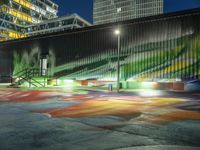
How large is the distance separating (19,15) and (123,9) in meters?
71.1

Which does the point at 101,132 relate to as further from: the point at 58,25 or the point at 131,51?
the point at 58,25

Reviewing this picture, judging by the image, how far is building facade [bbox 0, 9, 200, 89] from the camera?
1998 cm

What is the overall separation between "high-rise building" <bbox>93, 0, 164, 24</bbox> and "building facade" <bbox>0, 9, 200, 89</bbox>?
124m

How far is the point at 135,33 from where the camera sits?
22891 millimetres

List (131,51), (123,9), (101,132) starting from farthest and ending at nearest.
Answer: (123,9) → (131,51) → (101,132)

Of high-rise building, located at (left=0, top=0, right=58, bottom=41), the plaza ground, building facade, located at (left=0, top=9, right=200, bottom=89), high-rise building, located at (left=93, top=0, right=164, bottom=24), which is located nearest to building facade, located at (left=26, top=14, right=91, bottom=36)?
high-rise building, located at (left=0, top=0, right=58, bottom=41)

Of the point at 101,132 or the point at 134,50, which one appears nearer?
the point at 101,132

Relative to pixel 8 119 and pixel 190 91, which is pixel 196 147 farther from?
pixel 190 91

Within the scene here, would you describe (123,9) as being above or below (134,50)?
above

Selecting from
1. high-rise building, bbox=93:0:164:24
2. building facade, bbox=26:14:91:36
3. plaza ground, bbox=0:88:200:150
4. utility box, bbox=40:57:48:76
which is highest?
high-rise building, bbox=93:0:164:24

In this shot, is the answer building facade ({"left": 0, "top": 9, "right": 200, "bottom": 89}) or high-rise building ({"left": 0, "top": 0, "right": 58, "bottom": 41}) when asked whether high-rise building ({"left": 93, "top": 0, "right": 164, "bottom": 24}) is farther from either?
building facade ({"left": 0, "top": 9, "right": 200, "bottom": 89})

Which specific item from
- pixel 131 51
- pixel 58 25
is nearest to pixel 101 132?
pixel 131 51

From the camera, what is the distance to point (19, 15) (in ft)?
364

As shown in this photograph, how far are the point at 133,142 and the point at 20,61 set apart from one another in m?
29.7
